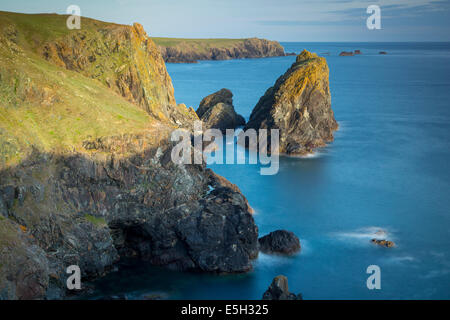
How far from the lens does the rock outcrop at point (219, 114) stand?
294ft

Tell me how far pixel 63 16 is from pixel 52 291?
45.4 metres

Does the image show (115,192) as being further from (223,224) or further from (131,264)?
(223,224)

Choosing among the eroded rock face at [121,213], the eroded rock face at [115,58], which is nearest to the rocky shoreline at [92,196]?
the eroded rock face at [121,213]

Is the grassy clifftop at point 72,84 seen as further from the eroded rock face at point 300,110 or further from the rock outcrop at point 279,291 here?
the rock outcrop at point 279,291

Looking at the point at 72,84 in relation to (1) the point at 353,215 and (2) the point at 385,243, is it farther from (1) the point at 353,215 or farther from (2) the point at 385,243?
(2) the point at 385,243

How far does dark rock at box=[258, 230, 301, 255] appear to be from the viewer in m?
→ 43.4

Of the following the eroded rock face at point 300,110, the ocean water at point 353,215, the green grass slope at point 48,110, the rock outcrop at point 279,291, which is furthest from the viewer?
the eroded rock face at point 300,110

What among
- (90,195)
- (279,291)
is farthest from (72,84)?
(279,291)

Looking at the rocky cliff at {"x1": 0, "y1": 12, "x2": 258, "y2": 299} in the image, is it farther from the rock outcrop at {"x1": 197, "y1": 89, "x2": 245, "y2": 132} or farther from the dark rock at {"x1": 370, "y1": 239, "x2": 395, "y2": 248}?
the rock outcrop at {"x1": 197, "y1": 89, "x2": 245, "y2": 132}

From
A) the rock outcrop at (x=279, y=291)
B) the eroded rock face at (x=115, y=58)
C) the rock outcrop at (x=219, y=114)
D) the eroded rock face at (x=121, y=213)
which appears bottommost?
the rock outcrop at (x=279, y=291)

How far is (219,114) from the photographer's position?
90312mm

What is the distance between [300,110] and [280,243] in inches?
1569

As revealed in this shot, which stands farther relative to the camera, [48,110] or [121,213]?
[48,110]

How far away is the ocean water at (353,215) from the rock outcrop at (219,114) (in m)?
13.5
